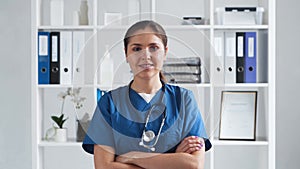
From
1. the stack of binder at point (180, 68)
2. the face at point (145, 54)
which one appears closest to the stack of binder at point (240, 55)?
the stack of binder at point (180, 68)

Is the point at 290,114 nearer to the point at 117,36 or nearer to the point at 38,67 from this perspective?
the point at 38,67

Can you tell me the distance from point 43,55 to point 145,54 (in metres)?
1.59

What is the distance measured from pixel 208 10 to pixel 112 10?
636mm

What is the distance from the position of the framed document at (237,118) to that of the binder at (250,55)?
0.56ft

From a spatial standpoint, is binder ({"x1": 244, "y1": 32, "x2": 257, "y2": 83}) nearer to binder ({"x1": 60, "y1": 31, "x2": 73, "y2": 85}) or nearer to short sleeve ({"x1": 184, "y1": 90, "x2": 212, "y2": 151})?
binder ({"x1": 60, "y1": 31, "x2": 73, "y2": 85})

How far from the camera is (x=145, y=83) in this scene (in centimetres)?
212

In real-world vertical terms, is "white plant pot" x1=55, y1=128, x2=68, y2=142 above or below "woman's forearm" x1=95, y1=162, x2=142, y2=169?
below

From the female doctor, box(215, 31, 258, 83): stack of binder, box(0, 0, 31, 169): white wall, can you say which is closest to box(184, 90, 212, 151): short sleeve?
the female doctor

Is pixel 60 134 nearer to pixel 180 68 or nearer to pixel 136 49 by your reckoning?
pixel 180 68

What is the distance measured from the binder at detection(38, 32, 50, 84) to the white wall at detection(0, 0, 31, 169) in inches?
16.4

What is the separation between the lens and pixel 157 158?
213 cm

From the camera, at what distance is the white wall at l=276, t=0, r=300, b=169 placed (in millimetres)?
3859

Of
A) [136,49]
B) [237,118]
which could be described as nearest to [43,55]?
[237,118]

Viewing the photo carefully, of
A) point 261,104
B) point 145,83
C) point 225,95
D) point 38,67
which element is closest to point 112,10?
point 38,67
